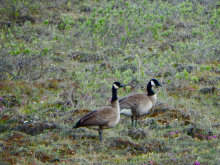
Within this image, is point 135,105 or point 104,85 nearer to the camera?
point 135,105

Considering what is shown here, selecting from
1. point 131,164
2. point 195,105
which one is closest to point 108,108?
point 131,164

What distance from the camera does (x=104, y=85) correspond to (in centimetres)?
1012

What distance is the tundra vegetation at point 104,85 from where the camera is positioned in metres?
6.63

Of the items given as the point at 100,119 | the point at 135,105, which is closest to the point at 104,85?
the point at 135,105

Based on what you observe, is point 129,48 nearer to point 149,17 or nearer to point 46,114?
point 149,17

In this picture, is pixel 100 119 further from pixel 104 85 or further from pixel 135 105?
pixel 104 85

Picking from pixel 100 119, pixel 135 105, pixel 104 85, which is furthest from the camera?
pixel 104 85

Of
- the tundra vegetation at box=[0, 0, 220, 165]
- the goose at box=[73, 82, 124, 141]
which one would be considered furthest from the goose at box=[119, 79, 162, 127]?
the goose at box=[73, 82, 124, 141]

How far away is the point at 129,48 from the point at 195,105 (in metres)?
4.66

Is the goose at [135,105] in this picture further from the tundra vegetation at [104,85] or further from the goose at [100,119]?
the goose at [100,119]

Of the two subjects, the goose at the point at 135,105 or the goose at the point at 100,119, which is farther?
the goose at the point at 135,105

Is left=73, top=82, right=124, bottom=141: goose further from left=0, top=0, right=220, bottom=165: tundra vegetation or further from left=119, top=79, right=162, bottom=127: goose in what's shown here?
left=119, top=79, right=162, bottom=127: goose

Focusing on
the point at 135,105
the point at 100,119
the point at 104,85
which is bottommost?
the point at 100,119

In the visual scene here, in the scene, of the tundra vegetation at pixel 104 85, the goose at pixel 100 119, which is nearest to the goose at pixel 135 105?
the tundra vegetation at pixel 104 85
